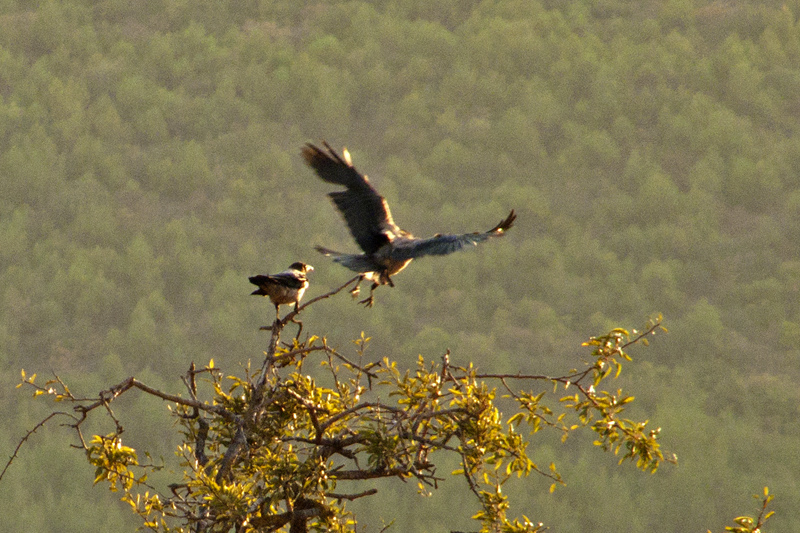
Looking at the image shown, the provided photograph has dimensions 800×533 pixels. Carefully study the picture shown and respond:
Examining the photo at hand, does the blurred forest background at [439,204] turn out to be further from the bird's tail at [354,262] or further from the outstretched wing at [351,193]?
the bird's tail at [354,262]

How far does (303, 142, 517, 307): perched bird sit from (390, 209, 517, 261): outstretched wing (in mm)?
84

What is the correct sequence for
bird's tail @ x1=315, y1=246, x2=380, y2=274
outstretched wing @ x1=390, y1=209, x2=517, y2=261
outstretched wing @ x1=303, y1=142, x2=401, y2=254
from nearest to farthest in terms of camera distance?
outstretched wing @ x1=390, y1=209, x2=517, y2=261 < bird's tail @ x1=315, y1=246, x2=380, y2=274 < outstretched wing @ x1=303, y1=142, x2=401, y2=254

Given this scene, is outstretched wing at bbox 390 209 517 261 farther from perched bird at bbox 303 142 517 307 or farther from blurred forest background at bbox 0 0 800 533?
blurred forest background at bbox 0 0 800 533

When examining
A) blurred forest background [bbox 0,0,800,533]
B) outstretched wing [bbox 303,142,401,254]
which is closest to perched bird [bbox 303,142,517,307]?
outstretched wing [bbox 303,142,401,254]

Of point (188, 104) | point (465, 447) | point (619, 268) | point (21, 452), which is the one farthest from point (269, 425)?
point (188, 104)

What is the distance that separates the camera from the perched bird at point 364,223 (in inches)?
209

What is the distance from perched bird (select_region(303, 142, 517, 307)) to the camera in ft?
17.4

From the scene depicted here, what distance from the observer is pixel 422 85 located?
89.6 feet

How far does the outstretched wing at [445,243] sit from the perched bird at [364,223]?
0.08 metres

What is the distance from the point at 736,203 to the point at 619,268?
3.79 m

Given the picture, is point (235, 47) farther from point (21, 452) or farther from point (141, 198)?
point (21, 452)

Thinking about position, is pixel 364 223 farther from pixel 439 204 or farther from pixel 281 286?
pixel 439 204

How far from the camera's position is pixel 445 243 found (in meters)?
4.62

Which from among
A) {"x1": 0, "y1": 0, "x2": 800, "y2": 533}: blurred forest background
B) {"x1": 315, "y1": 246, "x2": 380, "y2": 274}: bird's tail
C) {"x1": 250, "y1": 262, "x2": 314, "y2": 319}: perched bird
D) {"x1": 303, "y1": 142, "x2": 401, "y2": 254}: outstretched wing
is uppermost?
{"x1": 0, "y1": 0, "x2": 800, "y2": 533}: blurred forest background
